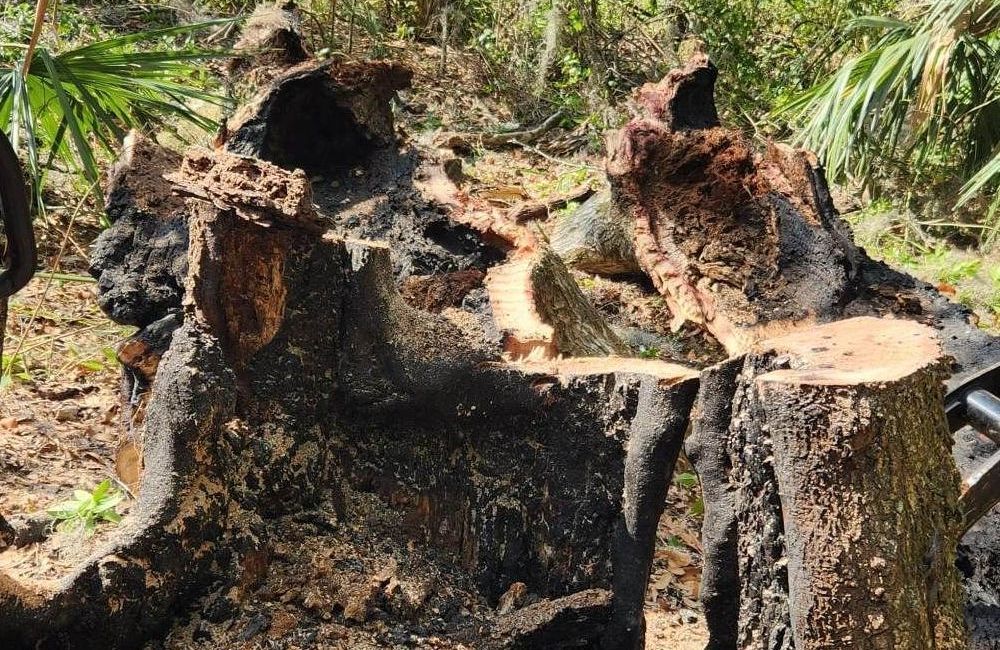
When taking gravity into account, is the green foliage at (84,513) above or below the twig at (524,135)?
below

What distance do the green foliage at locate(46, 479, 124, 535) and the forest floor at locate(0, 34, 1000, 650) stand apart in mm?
73

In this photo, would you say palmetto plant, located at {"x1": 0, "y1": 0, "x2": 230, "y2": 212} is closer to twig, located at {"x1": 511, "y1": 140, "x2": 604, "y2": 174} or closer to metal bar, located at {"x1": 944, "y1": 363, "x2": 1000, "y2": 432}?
metal bar, located at {"x1": 944, "y1": 363, "x2": 1000, "y2": 432}

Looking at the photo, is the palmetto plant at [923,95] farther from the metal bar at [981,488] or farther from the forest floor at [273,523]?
the metal bar at [981,488]

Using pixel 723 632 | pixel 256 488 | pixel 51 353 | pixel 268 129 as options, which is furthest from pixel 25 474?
pixel 723 632

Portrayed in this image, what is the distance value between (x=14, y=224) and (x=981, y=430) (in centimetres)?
204

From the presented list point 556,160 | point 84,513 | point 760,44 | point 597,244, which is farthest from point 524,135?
point 84,513

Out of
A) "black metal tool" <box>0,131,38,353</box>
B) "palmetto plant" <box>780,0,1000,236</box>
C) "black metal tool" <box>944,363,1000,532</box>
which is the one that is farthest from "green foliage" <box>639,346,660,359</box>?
"black metal tool" <box>0,131,38,353</box>

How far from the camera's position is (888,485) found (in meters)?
1.60

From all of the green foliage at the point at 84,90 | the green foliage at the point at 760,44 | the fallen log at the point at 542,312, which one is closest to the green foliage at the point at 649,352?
the fallen log at the point at 542,312

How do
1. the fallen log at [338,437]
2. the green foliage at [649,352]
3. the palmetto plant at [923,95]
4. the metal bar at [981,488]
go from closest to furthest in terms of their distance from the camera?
the metal bar at [981,488] < the fallen log at [338,437] < the green foliage at [649,352] < the palmetto plant at [923,95]

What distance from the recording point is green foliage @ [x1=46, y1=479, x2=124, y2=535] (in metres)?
2.46

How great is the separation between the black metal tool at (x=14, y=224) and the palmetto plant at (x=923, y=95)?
4.33 meters

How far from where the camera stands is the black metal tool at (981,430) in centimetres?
195

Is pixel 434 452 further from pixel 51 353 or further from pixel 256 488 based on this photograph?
pixel 51 353
